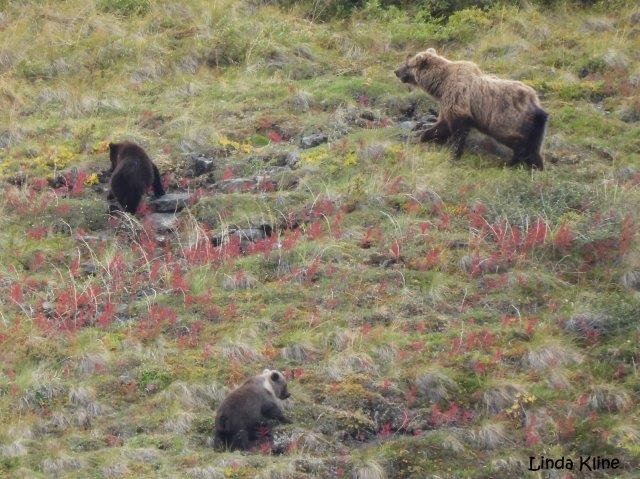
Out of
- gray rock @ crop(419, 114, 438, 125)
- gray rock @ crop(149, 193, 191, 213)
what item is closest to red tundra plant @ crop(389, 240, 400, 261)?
gray rock @ crop(149, 193, 191, 213)

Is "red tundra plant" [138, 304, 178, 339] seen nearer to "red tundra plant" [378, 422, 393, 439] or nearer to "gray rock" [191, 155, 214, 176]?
"red tundra plant" [378, 422, 393, 439]

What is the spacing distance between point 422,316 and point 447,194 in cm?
304

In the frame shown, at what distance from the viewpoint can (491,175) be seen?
1647cm

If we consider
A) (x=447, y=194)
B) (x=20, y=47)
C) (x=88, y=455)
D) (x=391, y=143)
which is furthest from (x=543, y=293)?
(x=20, y=47)

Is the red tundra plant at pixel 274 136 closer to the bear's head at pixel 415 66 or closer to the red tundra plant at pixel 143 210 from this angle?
the bear's head at pixel 415 66

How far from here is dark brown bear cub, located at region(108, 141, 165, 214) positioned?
16109 millimetres

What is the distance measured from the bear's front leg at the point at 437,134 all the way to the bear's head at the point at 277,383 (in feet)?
22.6

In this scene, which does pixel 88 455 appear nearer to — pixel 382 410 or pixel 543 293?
pixel 382 410

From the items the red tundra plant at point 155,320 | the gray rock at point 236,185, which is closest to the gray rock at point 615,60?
the gray rock at point 236,185

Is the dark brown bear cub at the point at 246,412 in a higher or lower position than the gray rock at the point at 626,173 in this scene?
lower

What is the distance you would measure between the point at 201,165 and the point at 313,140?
6.04 ft

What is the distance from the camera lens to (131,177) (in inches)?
633

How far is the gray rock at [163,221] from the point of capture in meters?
16.0

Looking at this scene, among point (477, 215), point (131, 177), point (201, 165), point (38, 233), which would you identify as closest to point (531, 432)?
point (477, 215)
